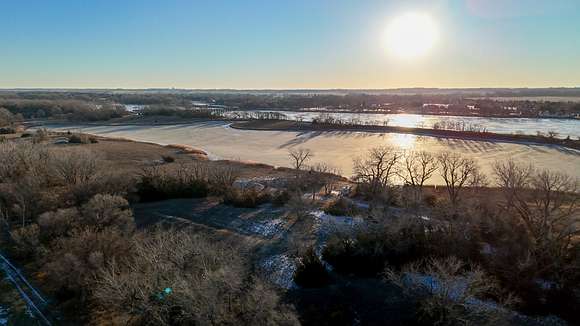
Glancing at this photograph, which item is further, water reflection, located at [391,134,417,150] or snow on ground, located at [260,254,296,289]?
water reflection, located at [391,134,417,150]

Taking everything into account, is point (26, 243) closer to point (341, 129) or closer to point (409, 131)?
point (409, 131)

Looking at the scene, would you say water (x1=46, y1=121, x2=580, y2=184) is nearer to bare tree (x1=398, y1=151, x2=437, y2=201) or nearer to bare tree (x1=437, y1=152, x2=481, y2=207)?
bare tree (x1=398, y1=151, x2=437, y2=201)

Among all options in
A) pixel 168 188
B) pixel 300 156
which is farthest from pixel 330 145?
pixel 168 188

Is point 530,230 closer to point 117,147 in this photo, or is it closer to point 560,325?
point 560,325

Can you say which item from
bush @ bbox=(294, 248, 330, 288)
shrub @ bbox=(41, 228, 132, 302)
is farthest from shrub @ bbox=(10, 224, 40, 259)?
bush @ bbox=(294, 248, 330, 288)

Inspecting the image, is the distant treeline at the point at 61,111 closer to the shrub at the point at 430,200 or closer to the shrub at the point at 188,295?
the shrub at the point at 430,200

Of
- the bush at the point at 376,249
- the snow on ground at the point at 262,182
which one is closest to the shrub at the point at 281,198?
the snow on ground at the point at 262,182
